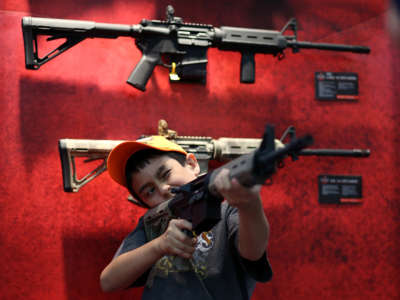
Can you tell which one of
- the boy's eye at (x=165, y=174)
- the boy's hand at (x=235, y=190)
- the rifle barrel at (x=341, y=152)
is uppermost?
the boy's hand at (x=235, y=190)

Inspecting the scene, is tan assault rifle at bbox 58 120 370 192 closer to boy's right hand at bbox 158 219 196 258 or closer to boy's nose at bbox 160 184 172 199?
boy's nose at bbox 160 184 172 199

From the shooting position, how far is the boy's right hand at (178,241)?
0.77 m

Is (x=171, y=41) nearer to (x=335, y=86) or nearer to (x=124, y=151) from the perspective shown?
(x=124, y=151)

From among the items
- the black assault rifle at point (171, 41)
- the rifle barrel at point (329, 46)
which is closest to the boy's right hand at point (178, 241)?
the black assault rifle at point (171, 41)

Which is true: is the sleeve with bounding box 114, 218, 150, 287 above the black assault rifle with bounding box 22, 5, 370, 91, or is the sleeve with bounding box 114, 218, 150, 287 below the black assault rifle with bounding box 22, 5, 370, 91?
below

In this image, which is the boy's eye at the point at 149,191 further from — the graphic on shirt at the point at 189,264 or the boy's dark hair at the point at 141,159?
the graphic on shirt at the point at 189,264

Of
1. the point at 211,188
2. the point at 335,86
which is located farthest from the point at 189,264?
the point at 335,86

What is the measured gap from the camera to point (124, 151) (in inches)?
39.6

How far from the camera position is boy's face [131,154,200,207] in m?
0.95

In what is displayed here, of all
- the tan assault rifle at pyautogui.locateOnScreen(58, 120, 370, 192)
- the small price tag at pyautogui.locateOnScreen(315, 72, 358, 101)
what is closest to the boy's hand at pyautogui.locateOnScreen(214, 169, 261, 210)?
the tan assault rifle at pyautogui.locateOnScreen(58, 120, 370, 192)

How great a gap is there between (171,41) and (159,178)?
708 millimetres

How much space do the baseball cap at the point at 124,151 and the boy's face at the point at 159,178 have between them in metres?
0.04

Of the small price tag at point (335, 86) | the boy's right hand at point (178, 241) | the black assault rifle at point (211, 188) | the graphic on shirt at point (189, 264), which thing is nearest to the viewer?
the black assault rifle at point (211, 188)

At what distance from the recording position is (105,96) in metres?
1.48
